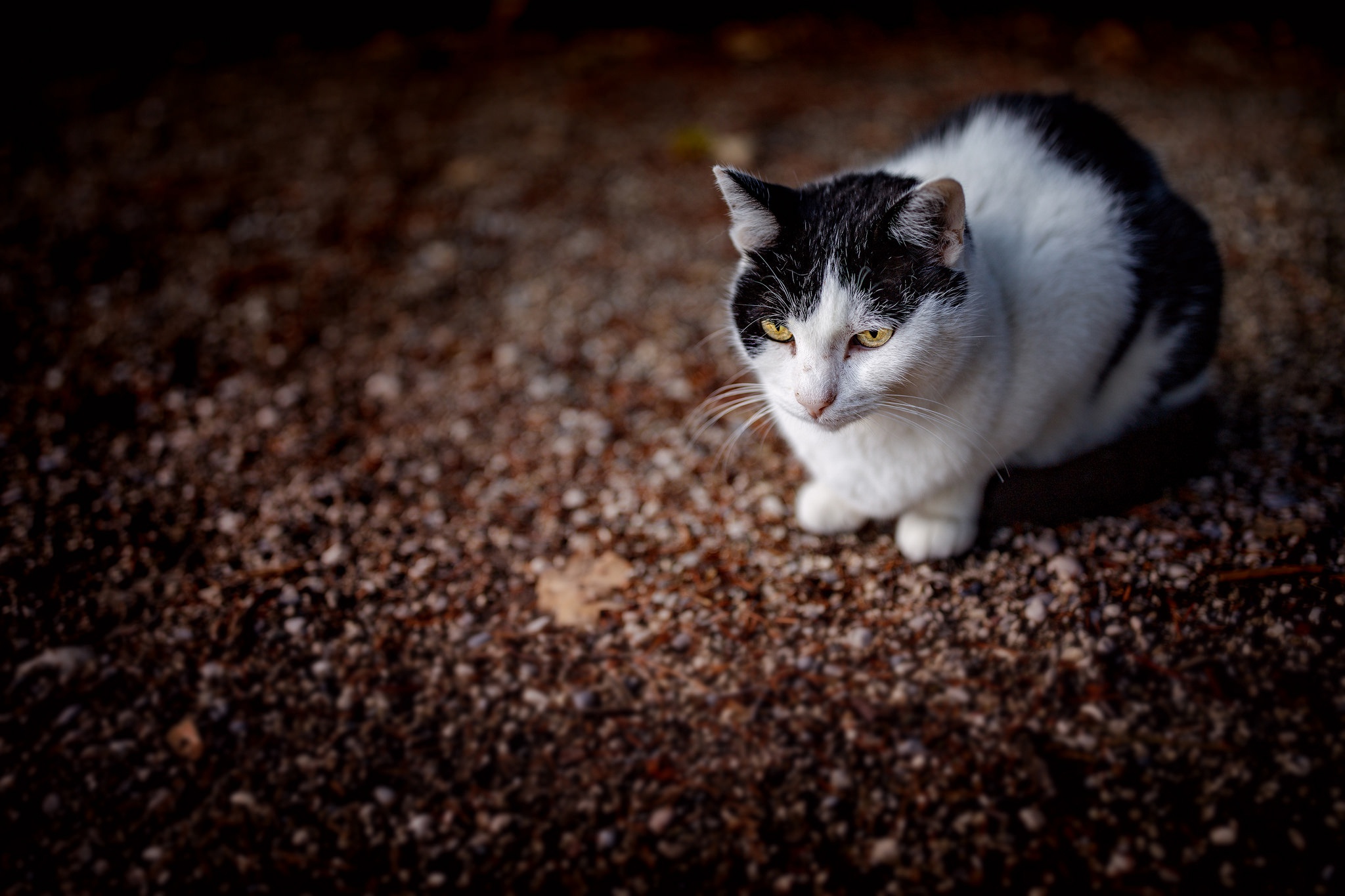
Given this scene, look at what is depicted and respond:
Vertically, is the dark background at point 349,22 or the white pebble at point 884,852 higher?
the dark background at point 349,22

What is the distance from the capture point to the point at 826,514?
2068 millimetres

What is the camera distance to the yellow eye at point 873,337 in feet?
5.00

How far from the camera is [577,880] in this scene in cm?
153

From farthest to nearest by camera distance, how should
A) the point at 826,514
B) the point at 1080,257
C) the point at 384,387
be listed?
the point at 384,387 → the point at 826,514 → the point at 1080,257

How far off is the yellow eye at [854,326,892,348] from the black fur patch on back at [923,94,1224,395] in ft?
2.32

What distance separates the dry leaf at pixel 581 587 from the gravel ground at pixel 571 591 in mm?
11

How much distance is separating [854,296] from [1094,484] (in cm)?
97

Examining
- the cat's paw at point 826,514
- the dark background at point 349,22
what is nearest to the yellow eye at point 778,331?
the cat's paw at point 826,514

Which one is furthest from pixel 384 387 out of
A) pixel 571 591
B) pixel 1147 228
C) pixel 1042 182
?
pixel 1147 228

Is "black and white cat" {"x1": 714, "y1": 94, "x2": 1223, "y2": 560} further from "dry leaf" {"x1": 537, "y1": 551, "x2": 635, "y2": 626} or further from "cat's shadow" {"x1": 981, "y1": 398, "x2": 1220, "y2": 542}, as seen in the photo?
"dry leaf" {"x1": 537, "y1": 551, "x2": 635, "y2": 626}

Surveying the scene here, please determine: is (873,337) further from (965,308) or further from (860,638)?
(860,638)

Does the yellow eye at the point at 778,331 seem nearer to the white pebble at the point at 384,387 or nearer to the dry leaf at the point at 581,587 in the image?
the dry leaf at the point at 581,587

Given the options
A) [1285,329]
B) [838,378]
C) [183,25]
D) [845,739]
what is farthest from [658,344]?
[183,25]

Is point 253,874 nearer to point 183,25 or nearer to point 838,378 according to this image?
point 838,378
